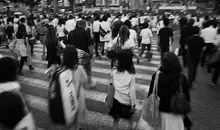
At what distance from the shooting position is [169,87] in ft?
9.33

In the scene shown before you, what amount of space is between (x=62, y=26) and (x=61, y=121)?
9186 millimetres

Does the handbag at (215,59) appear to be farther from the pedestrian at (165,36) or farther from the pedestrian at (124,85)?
the pedestrian at (124,85)

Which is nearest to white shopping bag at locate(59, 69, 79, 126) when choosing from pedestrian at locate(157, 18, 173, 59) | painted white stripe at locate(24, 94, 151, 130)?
painted white stripe at locate(24, 94, 151, 130)

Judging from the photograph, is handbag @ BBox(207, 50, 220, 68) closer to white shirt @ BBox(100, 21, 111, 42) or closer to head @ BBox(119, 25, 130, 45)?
head @ BBox(119, 25, 130, 45)

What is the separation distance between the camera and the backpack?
3.01 m

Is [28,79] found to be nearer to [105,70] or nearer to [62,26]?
[105,70]

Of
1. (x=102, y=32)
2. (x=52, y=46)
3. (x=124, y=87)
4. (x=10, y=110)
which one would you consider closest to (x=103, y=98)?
(x=52, y=46)

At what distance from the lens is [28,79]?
7.69m

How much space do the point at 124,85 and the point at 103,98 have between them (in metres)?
2.47

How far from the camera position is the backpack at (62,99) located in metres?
3.01

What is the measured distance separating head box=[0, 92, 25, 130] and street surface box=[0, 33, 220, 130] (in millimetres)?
1250

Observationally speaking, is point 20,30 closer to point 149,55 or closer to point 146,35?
point 146,35

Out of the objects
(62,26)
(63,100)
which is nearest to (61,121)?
(63,100)

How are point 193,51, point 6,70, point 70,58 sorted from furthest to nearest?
point 193,51 → point 70,58 → point 6,70
